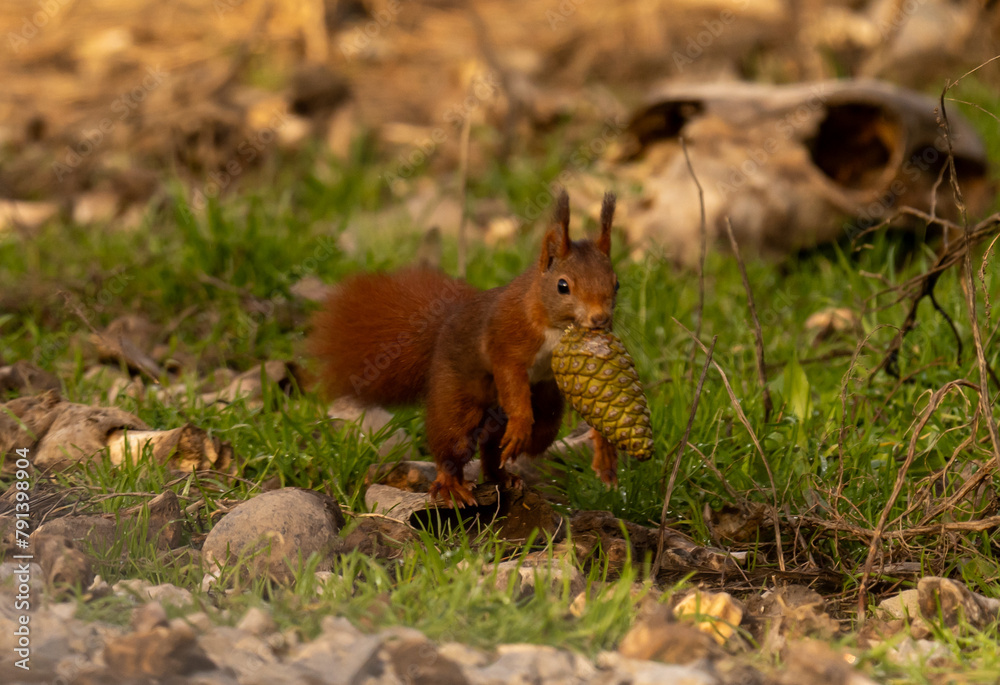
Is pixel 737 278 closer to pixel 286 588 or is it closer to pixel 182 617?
pixel 286 588

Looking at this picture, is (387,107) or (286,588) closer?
(286,588)

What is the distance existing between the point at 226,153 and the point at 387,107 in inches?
57.4

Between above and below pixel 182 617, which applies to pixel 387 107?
above

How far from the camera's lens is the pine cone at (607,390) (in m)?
2.42

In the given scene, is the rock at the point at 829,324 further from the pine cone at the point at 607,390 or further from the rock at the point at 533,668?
the rock at the point at 533,668

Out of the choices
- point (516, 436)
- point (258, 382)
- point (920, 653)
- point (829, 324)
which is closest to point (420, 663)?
point (516, 436)

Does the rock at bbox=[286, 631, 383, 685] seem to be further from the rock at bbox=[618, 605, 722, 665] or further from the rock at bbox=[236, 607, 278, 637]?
the rock at bbox=[618, 605, 722, 665]

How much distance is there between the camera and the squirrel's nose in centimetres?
246

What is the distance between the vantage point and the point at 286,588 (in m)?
2.26

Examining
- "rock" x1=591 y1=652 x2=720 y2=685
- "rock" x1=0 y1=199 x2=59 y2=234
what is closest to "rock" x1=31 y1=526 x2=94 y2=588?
"rock" x1=591 y1=652 x2=720 y2=685

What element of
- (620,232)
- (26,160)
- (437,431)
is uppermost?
(26,160)

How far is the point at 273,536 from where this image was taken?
247 centimetres

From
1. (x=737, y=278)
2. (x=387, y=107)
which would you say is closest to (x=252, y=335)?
(x=737, y=278)

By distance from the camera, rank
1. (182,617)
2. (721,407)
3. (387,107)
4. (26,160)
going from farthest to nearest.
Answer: (387,107), (26,160), (721,407), (182,617)
